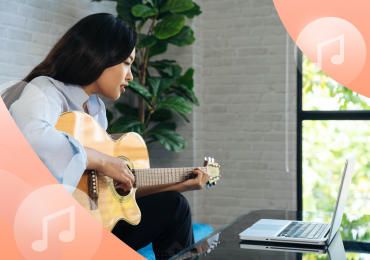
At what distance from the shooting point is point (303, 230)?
42.8 inches

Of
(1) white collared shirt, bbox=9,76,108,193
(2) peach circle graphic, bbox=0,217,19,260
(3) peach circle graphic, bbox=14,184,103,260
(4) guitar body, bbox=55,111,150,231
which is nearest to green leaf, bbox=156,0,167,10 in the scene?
(4) guitar body, bbox=55,111,150,231

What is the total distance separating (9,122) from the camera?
3.68 ft

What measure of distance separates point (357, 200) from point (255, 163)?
78 cm

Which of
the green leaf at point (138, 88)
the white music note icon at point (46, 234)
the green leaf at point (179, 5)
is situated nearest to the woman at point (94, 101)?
the white music note icon at point (46, 234)

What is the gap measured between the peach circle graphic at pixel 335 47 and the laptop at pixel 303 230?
6.47 feet

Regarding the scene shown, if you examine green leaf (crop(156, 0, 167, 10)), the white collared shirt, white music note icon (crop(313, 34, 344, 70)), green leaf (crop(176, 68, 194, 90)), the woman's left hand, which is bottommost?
the woman's left hand

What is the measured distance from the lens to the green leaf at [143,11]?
8.27 ft

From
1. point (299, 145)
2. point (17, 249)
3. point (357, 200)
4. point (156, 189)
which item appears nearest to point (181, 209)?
point (156, 189)

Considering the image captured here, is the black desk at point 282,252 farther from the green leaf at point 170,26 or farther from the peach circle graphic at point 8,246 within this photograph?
the green leaf at point 170,26

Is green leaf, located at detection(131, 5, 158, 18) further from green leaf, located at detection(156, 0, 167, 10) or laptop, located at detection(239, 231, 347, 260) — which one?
laptop, located at detection(239, 231, 347, 260)

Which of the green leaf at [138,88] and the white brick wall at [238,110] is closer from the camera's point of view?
the green leaf at [138,88]

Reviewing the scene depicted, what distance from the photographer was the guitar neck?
1537 millimetres

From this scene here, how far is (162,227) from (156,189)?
181mm

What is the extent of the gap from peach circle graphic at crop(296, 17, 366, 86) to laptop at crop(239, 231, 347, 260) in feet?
7.03
